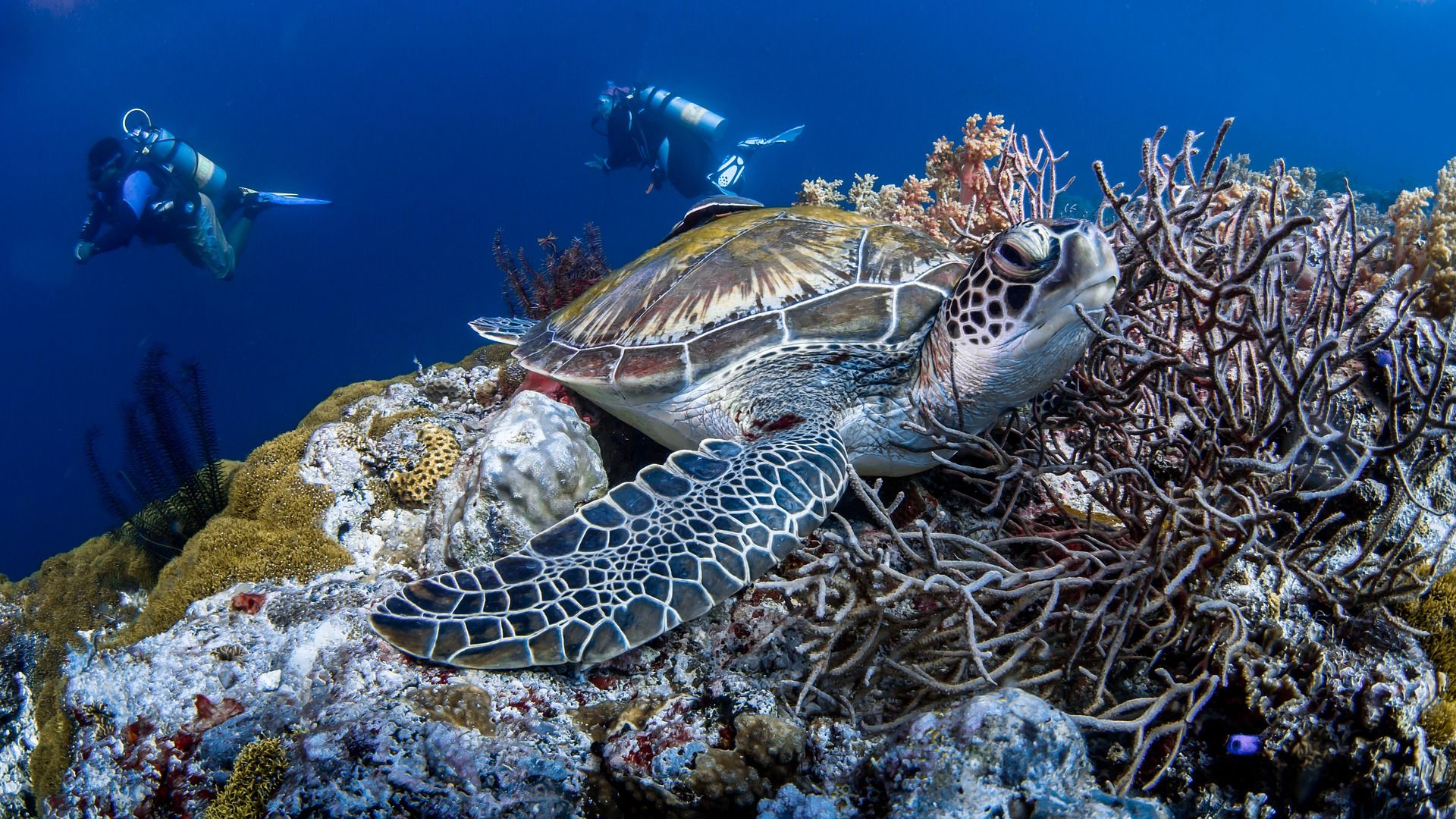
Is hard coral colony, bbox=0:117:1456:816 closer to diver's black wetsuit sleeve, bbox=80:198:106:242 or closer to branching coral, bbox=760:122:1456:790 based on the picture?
branching coral, bbox=760:122:1456:790

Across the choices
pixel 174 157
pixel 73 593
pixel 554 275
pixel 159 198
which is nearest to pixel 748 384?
pixel 554 275

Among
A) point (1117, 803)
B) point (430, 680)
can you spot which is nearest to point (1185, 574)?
point (1117, 803)

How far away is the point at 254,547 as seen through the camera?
239 cm

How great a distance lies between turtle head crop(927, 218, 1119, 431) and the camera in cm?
181

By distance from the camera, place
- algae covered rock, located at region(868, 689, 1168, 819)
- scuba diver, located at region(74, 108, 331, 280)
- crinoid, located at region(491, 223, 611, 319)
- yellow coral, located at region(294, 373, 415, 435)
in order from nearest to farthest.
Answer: algae covered rock, located at region(868, 689, 1168, 819)
yellow coral, located at region(294, 373, 415, 435)
crinoid, located at region(491, 223, 611, 319)
scuba diver, located at region(74, 108, 331, 280)

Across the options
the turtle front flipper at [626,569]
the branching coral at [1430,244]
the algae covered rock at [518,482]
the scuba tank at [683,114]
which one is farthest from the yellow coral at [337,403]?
the scuba tank at [683,114]

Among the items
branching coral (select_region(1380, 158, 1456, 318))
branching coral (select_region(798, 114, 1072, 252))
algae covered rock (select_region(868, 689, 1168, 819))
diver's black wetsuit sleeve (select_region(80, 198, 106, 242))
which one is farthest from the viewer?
diver's black wetsuit sleeve (select_region(80, 198, 106, 242))

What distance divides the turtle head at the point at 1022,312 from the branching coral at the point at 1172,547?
14cm

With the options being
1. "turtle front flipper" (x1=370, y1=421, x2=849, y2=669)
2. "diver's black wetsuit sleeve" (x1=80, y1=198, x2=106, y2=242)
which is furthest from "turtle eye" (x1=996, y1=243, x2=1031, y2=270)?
"diver's black wetsuit sleeve" (x1=80, y1=198, x2=106, y2=242)

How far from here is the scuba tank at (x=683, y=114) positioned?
43.0 ft

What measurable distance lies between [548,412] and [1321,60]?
122 m

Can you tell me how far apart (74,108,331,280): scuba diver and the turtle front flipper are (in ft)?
48.6

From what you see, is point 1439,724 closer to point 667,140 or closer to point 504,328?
point 504,328

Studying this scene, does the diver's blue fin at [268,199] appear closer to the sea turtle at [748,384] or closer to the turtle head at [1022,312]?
the sea turtle at [748,384]
